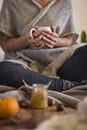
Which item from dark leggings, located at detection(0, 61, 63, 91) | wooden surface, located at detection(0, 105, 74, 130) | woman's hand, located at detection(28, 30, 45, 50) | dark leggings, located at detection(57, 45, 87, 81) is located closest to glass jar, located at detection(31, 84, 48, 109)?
wooden surface, located at detection(0, 105, 74, 130)

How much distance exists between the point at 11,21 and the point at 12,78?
0.49m

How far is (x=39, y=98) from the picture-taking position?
2.64ft

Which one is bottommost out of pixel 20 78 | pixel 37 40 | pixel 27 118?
pixel 27 118

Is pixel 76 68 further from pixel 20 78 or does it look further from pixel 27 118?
pixel 27 118

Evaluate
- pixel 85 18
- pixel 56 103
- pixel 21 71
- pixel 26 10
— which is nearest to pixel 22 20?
pixel 26 10

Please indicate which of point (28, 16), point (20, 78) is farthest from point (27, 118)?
point (28, 16)

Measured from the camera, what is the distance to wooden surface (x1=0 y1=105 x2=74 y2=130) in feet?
2.05

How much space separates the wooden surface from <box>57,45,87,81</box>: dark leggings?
412mm

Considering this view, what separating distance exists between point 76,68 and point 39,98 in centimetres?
45

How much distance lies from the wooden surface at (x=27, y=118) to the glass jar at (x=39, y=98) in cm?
2

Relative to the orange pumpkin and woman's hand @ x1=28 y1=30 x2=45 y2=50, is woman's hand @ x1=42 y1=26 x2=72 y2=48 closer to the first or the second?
woman's hand @ x1=28 y1=30 x2=45 y2=50

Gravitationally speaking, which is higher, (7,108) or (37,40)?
(37,40)

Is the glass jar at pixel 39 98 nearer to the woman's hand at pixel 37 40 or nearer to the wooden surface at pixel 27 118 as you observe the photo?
the wooden surface at pixel 27 118

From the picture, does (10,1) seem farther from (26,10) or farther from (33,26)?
(33,26)
